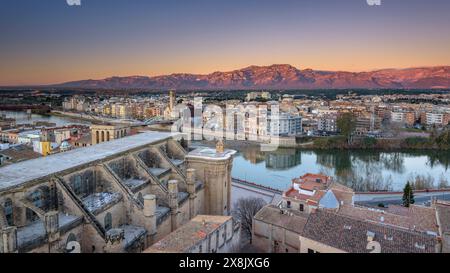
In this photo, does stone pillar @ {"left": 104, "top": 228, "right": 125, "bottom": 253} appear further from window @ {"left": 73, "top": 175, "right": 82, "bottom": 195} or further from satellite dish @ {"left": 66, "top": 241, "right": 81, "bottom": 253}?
window @ {"left": 73, "top": 175, "right": 82, "bottom": 195}

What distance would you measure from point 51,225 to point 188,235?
5.76 feet

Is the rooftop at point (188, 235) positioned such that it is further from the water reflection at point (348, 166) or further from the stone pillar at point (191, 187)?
the water reflection at point (348, 166)

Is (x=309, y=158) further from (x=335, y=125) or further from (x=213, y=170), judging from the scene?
(x=213, y=170)

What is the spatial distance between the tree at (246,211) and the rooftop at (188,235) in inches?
106

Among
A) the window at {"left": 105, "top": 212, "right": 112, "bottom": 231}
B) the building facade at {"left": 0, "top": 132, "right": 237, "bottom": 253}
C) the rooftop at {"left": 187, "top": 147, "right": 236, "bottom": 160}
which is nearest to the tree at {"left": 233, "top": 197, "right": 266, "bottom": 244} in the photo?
the building facade at {"left": 0, "top": 132, "right": 237, "bottom": 253}

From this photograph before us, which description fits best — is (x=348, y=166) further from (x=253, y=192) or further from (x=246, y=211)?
(x=246, y=211)

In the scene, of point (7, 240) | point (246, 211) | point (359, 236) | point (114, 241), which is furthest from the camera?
point (246, 211)

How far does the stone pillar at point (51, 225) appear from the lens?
3996 mm

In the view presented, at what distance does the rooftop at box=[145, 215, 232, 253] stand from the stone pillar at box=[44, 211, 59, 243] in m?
1.08

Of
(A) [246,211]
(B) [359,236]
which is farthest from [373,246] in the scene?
(A) [246,211]

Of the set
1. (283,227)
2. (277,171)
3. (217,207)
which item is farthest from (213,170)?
(277,171)

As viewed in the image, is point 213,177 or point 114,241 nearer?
point 114,241

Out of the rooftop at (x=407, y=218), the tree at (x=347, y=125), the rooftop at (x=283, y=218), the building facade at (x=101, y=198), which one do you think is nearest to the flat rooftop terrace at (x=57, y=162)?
the building facade at (x=101, y=198)

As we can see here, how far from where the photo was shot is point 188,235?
4.96 m
